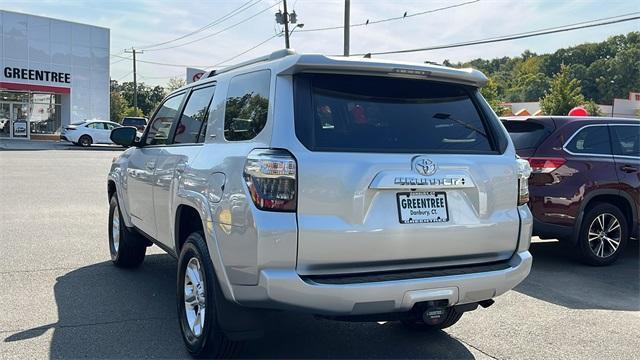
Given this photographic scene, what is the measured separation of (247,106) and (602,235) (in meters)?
5.25

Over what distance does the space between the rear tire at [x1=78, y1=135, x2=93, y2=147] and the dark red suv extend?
2949 cm

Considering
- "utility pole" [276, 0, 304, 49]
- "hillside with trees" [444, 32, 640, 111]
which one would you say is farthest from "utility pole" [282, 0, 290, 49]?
"hillside with trees" [444, 32, 640, 111]

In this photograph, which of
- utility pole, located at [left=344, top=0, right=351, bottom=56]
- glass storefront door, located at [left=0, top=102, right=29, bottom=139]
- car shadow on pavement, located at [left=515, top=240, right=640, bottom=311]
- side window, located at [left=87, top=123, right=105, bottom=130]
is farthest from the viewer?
glass storefront door, located at [left=0, top=102, right=29, bottom=139]

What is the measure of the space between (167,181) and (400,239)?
82.6 inches

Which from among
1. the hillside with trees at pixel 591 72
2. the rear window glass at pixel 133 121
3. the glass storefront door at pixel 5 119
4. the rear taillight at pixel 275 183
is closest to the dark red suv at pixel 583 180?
the rear taillight at pixel 275 183

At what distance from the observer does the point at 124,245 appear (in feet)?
20.2

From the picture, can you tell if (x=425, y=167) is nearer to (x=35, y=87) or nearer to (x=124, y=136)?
(x=124, y=136)

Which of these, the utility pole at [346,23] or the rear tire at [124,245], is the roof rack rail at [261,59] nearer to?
the rear tire at [124,245]

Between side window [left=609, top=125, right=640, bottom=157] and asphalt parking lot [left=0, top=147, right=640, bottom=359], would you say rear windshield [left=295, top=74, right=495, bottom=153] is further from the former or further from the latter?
side window [left=609, top=125, right=640, bottom=157]

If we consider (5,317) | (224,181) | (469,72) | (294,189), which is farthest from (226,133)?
(5,317)

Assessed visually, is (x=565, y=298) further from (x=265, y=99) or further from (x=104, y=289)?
(x=104, y=289)

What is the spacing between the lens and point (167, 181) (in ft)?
15.0

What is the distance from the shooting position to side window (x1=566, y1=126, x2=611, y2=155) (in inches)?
272

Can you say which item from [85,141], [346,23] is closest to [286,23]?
[346,23]
